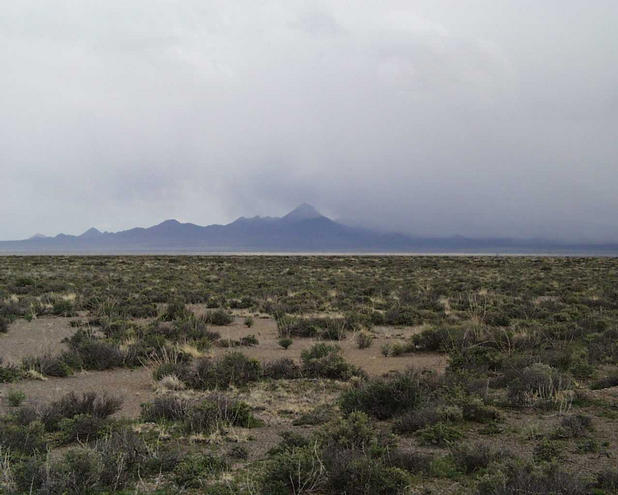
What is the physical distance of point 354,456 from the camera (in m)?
5.65

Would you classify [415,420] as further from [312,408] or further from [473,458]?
[312,408]

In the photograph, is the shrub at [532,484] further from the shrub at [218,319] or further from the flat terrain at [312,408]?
the shrub at [218,319]

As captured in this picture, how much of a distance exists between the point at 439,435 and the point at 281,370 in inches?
187

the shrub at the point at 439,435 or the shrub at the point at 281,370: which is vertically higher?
the shrub at the point at 439,435

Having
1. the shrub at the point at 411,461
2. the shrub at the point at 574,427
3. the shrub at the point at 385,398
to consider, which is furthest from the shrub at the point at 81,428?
the shrub at the point at 574,427

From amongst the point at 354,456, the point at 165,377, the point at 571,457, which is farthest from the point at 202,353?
the point at 571,457

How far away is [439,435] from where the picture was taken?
673 cm

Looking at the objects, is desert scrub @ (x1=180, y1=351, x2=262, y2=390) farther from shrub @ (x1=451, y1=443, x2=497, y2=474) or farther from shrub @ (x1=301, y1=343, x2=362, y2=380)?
shrub @ (x1=451, y1=443, x2=497, y2=474)

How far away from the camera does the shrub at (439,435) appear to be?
6654mm

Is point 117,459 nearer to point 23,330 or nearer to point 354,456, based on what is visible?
point 354,456

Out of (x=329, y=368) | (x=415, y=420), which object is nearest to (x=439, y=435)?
(x=415, y=420)

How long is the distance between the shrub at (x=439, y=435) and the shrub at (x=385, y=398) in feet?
3.46

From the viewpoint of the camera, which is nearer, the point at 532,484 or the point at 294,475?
the point at 532,484

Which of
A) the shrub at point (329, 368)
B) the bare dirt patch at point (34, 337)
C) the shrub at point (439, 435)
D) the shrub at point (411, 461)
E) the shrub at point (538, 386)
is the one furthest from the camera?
the bare dirt patch at point (34, 337)
